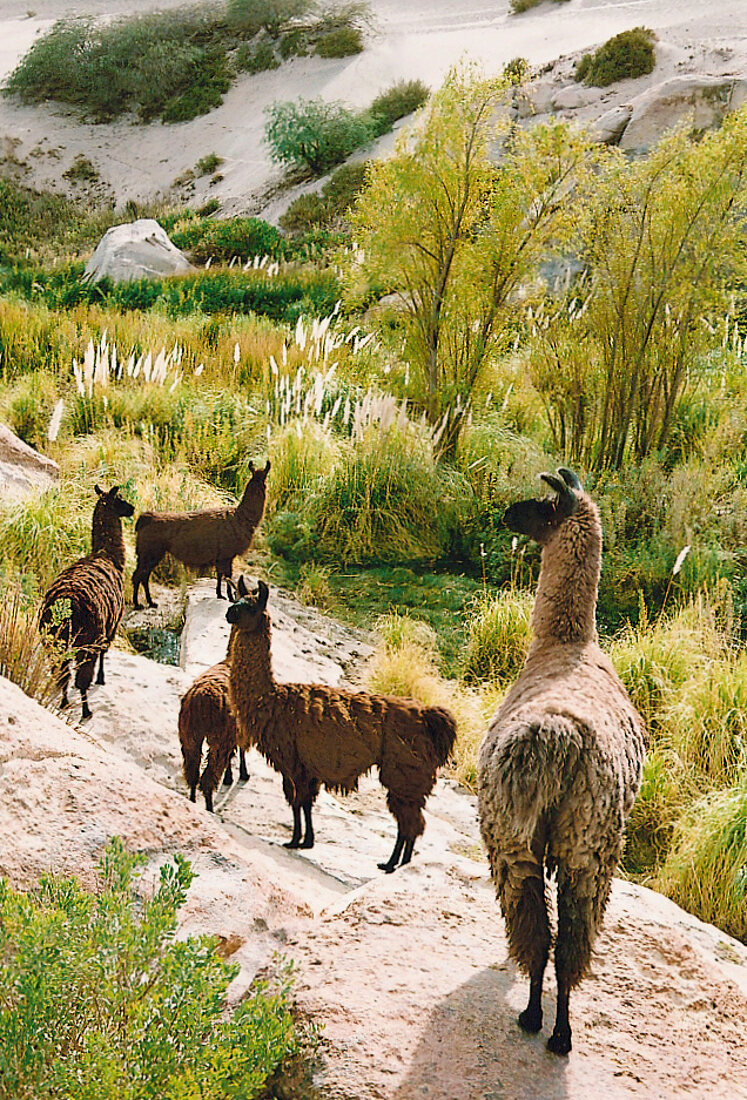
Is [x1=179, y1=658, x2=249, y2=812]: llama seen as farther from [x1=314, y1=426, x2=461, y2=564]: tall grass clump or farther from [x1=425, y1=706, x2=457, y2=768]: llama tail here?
[x1=314, y1=426, x2=461, y2=564]: tall grass clump

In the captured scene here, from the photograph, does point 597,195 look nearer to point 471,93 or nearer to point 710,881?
point 471,93

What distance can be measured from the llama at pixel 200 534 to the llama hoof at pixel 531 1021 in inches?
105

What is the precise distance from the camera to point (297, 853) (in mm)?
2566

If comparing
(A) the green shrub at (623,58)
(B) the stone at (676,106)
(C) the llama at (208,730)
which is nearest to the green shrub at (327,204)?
(A) the green shrub at (623,58)

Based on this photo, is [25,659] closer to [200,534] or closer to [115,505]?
[115,505]

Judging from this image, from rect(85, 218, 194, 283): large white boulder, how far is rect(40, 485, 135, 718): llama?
937 cm

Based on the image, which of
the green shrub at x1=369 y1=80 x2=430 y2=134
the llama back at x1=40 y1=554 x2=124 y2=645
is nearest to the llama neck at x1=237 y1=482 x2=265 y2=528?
the llama back at x1=40 y1=554 x2=124 y2=645

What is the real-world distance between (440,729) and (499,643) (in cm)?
171

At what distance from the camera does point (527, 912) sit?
5.19 feet

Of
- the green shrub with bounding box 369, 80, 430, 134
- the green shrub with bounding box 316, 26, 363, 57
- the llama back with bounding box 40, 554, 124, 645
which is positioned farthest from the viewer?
the green shrub with bounding box 316, 26, 363, 57

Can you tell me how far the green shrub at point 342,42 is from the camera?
15961mm

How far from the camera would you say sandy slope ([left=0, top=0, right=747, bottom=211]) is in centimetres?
1357

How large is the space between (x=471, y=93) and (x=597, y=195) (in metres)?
0.93

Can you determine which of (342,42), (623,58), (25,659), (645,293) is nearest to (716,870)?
(25,659)
